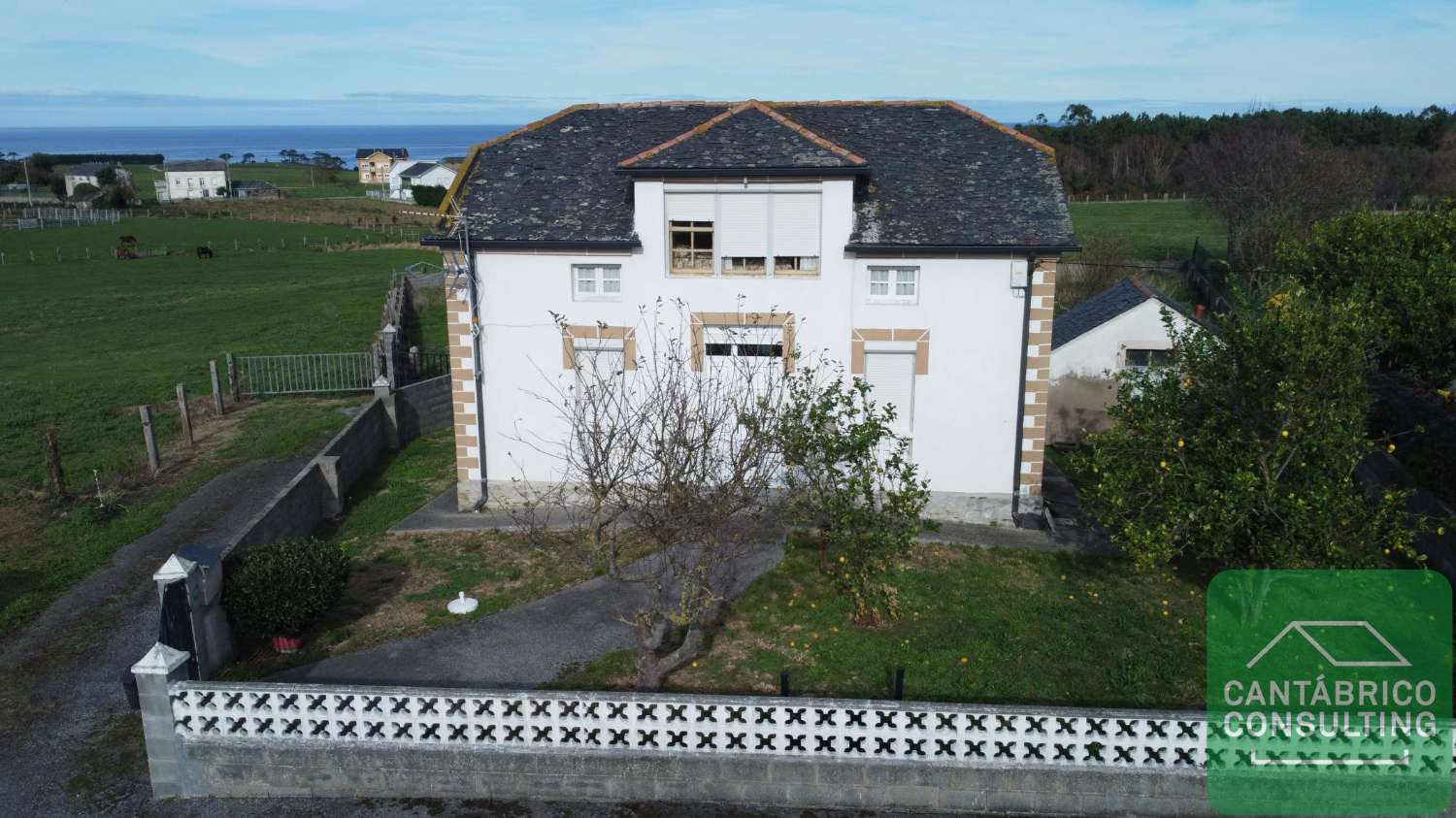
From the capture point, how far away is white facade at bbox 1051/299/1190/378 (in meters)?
26.2

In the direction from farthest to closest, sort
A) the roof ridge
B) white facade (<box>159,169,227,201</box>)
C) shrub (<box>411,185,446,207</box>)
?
white facade (<box>159,169,227,201</box>) < shrub (<box>411,185,446,207</box>) < the roof ridge

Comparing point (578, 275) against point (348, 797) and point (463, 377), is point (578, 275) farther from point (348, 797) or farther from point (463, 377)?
point (348, 797)

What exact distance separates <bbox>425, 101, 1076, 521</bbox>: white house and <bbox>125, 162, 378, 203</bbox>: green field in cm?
10992

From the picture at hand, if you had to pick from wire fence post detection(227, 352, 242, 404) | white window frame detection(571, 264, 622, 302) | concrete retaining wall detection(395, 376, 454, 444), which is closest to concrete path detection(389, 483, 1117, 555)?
white window frame detection(571, 264, 622, 302)

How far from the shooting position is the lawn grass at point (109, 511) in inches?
697

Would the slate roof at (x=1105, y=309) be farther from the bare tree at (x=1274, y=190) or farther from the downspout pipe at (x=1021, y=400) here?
the bare tree at (x=1274, y=190)

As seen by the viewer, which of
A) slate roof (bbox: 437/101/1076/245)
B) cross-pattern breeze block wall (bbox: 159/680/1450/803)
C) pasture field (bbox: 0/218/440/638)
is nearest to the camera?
cross-pattern breeze block wall (bbox: 159/680/1450/803)

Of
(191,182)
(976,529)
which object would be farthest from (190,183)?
(976,529)

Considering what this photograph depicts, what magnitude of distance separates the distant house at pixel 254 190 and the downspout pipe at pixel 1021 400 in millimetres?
110382

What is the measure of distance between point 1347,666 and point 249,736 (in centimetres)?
1474

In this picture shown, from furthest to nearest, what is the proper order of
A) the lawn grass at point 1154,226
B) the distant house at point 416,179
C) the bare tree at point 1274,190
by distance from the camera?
the distant house at point 416,179
the lawn grass at point 1154,226
the bare tree at point 1274,190

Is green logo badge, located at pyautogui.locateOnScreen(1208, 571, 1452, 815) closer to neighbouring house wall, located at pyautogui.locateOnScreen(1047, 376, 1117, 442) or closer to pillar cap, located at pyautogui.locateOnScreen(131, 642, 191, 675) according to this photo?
neighbouring house wall, located at pyautogui.locateOnScreen(1047, 376, 1117, 442)

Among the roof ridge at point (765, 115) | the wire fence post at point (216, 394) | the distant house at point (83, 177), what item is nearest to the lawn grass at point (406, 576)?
the roof ridge at point (765, 115)

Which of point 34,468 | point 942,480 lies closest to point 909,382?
point 942,480
